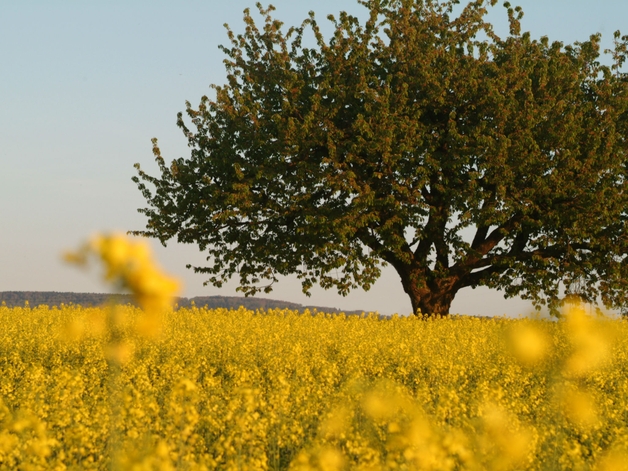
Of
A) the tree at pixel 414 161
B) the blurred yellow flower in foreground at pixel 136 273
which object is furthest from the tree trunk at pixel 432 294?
the blurred yellow flower in foreground at pixel 136 273

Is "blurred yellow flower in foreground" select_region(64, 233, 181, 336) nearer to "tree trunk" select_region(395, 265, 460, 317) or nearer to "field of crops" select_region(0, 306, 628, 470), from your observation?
"field of crops" select_region(0, 306, 628, 470)

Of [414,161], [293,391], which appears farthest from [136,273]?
[414,161]

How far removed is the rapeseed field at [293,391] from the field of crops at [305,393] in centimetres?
3

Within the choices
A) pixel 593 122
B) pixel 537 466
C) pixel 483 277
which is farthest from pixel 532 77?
pixel 537 466

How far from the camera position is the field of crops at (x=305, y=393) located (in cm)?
596

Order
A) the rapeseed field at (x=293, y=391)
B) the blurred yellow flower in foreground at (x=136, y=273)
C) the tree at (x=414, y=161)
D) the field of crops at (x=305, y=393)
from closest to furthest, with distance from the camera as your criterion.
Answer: the blurred yellow flower in foreground at (x=136, y=273)
the rapeseed field at (x=293, y=391)
the field of crops at (x=305, y=393)
the tree at (x=414, y=161)

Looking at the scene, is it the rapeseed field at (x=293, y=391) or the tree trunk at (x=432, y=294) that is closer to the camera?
the rapeseed field at (x=293, y=391)

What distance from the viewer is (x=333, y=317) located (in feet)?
66.0

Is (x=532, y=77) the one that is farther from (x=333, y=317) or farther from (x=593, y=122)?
(x=333, y=317)

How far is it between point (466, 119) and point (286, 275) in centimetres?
757

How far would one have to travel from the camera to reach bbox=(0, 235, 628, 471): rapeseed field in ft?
17.9

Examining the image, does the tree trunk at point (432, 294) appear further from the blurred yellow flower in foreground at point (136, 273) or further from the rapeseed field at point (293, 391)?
the blurred yellow flower in foreground at point (136, 273)

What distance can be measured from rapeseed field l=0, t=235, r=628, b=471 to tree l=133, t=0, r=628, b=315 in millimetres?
4229

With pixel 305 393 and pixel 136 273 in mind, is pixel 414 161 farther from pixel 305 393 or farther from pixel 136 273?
pixel 136 273
